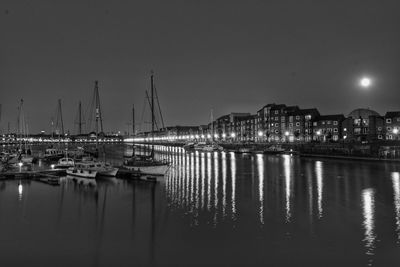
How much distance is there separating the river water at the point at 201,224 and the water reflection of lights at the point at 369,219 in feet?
0.19

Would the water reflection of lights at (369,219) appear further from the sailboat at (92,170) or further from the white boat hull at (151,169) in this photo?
the sailboat at (92,170)

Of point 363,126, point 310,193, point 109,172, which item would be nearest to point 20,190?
point 109,172

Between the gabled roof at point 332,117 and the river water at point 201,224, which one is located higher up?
the gabled roof at point 332,117

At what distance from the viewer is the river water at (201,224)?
17875 millimetres

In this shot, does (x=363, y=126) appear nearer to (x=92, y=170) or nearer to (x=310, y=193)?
(x=310, y=193)

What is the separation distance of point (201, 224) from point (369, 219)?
11.2m

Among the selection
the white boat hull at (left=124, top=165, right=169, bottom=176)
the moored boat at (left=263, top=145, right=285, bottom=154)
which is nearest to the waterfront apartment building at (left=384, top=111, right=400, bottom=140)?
the moored boat at (left=263, top=145, right=285, bottom=154)

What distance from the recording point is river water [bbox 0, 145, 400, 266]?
1788 cm

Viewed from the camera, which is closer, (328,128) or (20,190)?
(20,190)

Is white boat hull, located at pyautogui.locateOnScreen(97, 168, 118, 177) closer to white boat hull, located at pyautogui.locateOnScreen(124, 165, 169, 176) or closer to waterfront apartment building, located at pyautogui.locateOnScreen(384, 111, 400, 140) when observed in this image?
white boat hull, located at pyautogui.locateOnScreen(124, 165, 169, 176)

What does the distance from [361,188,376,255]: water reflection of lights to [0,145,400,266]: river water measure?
0.19 ft

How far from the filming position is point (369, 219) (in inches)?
957

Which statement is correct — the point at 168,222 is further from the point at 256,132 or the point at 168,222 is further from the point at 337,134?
the point at 256,132

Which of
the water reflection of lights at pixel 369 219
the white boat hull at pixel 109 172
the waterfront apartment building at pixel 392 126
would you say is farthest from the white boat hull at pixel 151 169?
the waterfront apartment building at pixel 392 126
